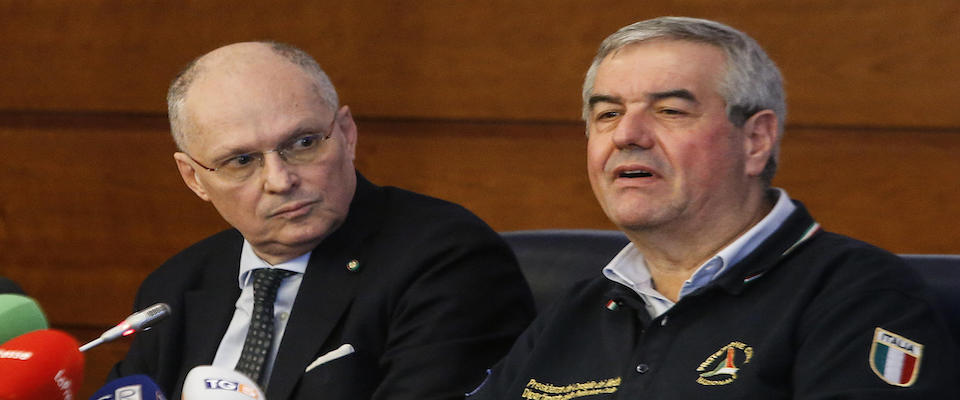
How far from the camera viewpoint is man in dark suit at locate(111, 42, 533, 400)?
1930 mm

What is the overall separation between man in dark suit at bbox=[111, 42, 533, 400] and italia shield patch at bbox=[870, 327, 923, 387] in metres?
0.71

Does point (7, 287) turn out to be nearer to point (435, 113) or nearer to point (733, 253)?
point (733, 253)

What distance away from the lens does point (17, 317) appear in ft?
5.51

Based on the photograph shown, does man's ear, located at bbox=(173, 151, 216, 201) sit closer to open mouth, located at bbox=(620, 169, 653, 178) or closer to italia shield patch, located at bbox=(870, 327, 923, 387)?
open mouth, located at bbox=(620, 169, 653, 178)

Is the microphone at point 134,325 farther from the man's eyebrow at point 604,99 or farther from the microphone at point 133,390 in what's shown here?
the man's eyebrow at point 604,99

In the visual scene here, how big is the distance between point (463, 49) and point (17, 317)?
1697 millimetres

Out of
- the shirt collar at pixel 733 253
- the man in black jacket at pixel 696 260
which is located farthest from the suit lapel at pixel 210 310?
the shirt collar at pixel 733 253

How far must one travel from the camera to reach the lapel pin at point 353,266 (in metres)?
2.05

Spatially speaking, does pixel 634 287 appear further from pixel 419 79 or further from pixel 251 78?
pixel 419 79

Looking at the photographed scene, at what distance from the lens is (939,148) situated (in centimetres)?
269

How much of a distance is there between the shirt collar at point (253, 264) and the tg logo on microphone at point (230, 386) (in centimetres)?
79

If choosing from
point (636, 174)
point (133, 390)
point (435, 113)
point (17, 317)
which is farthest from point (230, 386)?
point (435, 113)

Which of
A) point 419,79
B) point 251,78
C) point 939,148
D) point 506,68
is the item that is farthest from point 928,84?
point 251,78

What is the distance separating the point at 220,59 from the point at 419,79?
1147 mm
